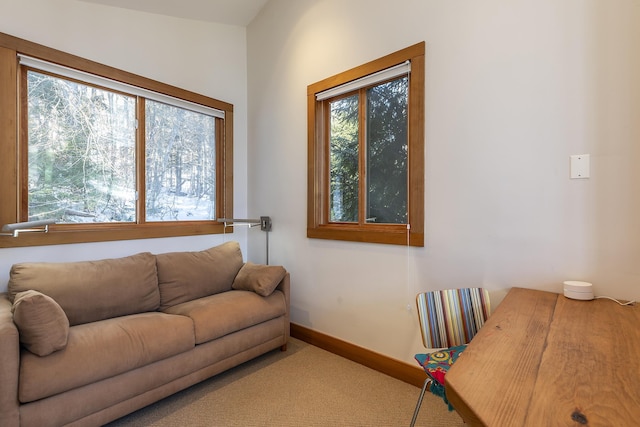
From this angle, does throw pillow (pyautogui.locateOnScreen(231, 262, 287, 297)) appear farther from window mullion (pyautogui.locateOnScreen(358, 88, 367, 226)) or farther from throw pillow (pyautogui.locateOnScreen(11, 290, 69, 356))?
throw pillow (pyautogui.locateOnScreen(11, 290, 69, 356))

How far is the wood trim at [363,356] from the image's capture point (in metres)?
2.18

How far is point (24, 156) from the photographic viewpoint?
7.22ft

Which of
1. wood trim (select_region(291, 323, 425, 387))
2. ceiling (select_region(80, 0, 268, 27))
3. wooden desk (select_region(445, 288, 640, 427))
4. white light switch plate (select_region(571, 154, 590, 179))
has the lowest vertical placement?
wood trim (select_region(291, 323, 425, 387))

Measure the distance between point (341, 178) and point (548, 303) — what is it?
5.78 feet

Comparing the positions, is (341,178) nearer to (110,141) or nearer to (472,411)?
(110,141)

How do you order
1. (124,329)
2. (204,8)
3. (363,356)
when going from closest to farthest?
(124,329) < (363,356) < (204,8)

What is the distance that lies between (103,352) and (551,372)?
6.33ft

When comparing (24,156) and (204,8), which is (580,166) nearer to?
(204,8)

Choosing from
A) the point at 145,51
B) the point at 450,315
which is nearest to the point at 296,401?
the point at 450,315

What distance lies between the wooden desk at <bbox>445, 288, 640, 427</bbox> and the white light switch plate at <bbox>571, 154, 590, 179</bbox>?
2.23 ft

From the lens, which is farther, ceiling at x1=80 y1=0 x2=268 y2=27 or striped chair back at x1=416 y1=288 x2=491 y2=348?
ceiling at x1=80 y1=0 x2=268 y2=27

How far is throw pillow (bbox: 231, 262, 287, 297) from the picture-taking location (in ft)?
8.39

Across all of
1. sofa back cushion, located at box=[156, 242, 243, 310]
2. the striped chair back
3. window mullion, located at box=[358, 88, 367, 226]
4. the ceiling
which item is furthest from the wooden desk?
the ceiling

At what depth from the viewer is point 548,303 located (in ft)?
4.67
